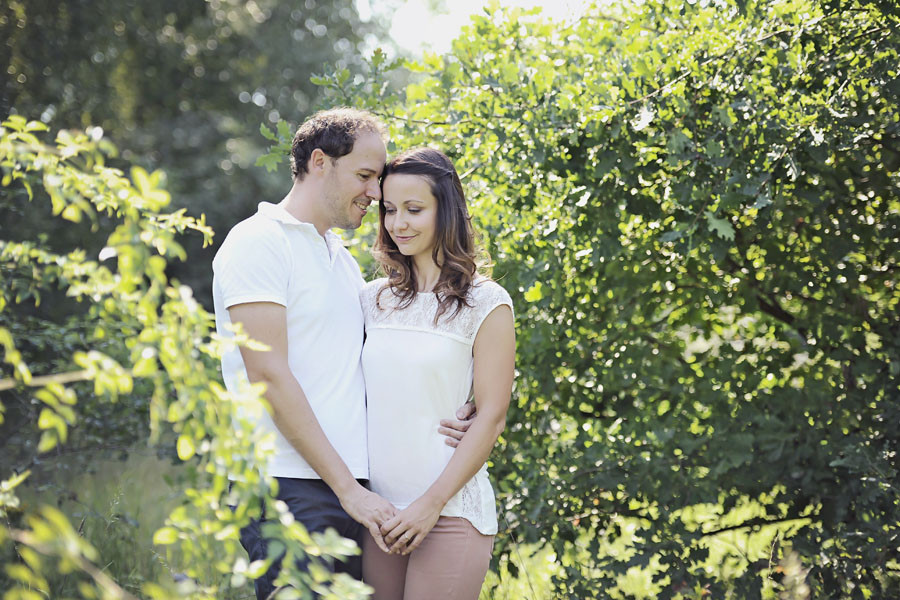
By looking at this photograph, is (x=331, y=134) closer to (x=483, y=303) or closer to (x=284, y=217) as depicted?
(x=284, y=217)

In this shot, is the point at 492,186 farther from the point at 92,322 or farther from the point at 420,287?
the point at 92,322

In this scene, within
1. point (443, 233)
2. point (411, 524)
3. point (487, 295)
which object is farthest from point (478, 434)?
point (443, 233)

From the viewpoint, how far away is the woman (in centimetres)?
252

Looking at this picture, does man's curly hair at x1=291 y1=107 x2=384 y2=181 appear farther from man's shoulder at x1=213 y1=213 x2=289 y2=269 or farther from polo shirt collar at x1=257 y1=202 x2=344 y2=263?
man's shoulder at x1=213 y1=213 x2=289 y2=269

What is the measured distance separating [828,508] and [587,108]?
2085 mm

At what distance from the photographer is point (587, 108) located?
3342 mm

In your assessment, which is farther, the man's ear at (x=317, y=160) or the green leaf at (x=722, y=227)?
the green leaf at (x=722, y=227)

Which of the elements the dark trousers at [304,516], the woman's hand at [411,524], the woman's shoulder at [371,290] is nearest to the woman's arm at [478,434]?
the woman's hand at [411,524]

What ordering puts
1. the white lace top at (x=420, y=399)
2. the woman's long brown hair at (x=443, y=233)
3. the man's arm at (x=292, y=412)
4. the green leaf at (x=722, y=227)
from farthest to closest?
the green leaf at (x=722, y=227) → the woman's long brown hair at (x=443, y=233) → the white lace top at (x=420, y=399) → the man's arm at (x=292, y=412)

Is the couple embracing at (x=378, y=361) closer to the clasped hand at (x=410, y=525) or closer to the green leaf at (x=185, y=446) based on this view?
the clasped hand at (x=410, y=525)

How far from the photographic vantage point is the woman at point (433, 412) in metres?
2.52

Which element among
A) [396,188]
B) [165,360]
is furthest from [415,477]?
[165,360]

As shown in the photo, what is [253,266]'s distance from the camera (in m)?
2.47

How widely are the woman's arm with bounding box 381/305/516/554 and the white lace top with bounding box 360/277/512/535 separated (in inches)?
2.0
